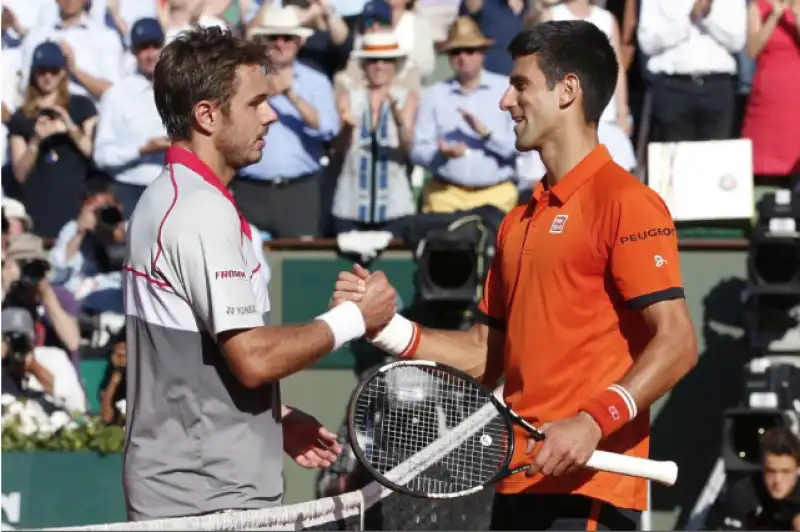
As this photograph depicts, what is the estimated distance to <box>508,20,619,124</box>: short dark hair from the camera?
4.85 m

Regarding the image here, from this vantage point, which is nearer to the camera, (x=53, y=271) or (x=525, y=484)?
(x=525, y=484)

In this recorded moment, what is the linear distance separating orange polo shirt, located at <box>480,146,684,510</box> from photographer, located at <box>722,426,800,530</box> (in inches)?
144

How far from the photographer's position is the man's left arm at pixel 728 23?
1032 cm

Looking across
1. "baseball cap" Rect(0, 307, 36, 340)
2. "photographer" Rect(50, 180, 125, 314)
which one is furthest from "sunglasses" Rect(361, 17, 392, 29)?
"baseball cap" Rect(0, 307, 36, 340)

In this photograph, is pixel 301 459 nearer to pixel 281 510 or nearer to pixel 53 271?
pixel 281 510

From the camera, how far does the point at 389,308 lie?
4969 millimetres

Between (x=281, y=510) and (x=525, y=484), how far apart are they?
2.42ft

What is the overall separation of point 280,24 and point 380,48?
2.20 ft

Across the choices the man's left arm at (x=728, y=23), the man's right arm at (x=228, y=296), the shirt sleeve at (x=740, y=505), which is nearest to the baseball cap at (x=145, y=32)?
the man's left arm at (x=728, y=23)

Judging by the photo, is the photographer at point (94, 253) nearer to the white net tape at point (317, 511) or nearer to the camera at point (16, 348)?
the camera at point (16, 348)

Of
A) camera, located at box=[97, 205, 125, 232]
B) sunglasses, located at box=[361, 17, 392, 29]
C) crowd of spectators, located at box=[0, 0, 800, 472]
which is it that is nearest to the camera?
crowd of spectators, located at box=[0, 0, 800, 472]

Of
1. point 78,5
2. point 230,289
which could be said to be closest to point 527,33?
point 230,289

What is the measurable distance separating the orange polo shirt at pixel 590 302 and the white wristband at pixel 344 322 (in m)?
0.46

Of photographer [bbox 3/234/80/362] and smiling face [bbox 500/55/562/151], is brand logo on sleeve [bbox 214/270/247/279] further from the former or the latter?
photographer [bbox 3/234/80/362]
